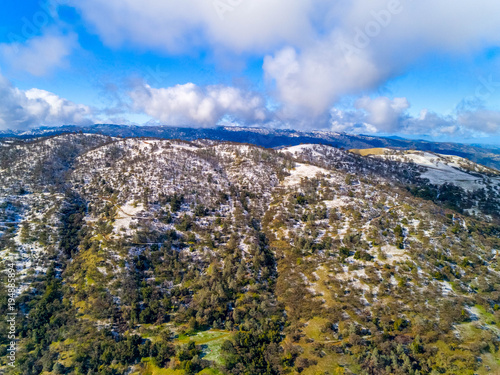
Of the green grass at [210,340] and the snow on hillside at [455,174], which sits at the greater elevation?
the snow on hillside at [455,174]

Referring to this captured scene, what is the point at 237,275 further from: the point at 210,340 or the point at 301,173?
the point at 301,173

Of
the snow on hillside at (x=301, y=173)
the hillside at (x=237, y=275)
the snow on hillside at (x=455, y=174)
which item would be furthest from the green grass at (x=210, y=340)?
the snow on hillside at (x=455, y=174)

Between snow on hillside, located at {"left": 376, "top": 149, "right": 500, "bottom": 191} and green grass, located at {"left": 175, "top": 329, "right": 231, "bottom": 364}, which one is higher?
snow on hillside, located at {"left": 376, "top": 149, "right": 500, "bottom": 191}

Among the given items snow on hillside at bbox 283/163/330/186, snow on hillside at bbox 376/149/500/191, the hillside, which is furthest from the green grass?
snow on hillside at bbox 376/149/500/191

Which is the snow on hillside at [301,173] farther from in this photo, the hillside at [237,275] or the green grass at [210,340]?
the green grass at [210,340]

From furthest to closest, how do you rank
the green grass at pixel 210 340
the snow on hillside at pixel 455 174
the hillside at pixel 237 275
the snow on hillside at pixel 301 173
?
the snow on hillside at pixel 455 174 → the snow on hillside at pixel 301 173 → the green grass at pixel 210 340 → the hillside at pixel 237 275

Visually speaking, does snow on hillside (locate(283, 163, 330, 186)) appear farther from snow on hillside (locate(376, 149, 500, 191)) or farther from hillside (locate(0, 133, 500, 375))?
snow on hillside (locate(376, 149, 500, 191))

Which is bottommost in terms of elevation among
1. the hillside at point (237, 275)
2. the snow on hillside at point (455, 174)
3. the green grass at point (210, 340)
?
the green grass at point (210, 340)

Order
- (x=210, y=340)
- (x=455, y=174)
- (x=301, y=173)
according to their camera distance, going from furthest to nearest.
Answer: (x=455, y=174) → (x=301, y=173) → (x=210, y=340)

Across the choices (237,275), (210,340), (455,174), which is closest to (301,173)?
(237,275)

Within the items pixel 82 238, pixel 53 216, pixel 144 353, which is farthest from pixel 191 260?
pixel 53 216
